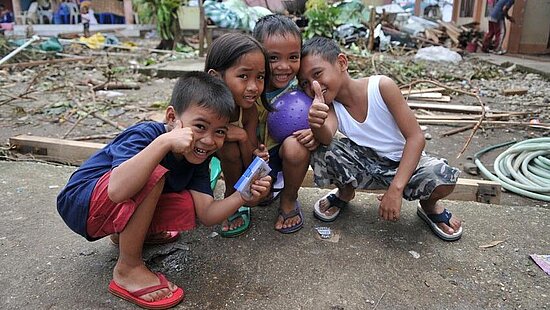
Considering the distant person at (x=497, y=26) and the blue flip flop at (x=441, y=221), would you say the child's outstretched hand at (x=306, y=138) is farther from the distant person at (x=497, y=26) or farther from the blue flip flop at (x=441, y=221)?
the distant person at (x=497, y=26)

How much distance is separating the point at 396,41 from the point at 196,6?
777 centimetres

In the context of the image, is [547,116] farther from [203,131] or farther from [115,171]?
[115,171]

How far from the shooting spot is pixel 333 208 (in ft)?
7.74

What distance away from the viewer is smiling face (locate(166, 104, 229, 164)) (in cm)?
166

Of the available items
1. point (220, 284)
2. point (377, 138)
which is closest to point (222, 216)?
point (220, 284)

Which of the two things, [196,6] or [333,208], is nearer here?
[333,208]

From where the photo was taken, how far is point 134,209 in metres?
1.57

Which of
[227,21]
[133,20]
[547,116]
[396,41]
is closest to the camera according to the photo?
[547,116]


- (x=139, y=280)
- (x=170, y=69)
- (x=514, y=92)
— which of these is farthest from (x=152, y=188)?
(x=170, y=69)

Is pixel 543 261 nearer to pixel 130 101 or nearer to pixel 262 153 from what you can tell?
pixel 262 153

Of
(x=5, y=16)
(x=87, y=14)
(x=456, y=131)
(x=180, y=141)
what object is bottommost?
(x=456, y=131)

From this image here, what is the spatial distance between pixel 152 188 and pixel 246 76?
70 centimetres

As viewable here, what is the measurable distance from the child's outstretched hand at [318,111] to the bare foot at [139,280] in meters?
0.95

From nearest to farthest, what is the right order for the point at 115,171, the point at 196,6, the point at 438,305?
the point at 115,171
the point at 438,305
the point at 196,6
